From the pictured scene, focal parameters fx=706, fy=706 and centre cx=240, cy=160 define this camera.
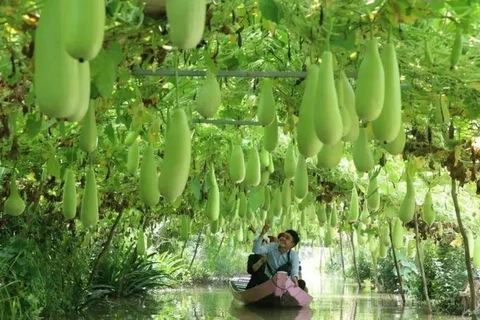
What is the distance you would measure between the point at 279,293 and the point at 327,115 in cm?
1003

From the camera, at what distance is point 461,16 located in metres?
2.70

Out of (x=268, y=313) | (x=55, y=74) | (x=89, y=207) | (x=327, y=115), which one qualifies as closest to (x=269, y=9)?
(x=327, y=115)

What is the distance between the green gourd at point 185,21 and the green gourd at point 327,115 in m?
0.47

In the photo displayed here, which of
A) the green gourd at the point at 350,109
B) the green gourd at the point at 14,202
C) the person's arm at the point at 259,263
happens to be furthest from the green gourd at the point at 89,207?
the person's arm at the point at 259,263

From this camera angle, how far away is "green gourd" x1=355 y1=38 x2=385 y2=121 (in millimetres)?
1933

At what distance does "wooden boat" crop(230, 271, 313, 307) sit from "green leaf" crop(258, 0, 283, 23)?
8985 mm

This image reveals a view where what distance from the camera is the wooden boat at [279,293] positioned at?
11.5 metres

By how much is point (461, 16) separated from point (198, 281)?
62.0 ft

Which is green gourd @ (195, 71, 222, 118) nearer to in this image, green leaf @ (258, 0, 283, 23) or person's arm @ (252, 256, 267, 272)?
green leaf @ (258, 0, 283, 23)

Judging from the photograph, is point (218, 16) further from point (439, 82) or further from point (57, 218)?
point (57, 218)

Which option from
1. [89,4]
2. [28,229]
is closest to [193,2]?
[89,4]

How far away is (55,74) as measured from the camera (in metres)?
1.37

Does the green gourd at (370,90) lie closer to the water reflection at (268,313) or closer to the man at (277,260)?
the water reflection at (268,313)

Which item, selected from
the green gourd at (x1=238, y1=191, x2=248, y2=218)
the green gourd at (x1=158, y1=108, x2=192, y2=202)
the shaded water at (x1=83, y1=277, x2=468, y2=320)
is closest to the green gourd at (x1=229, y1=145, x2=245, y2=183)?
the green gourd at (x1=158, y1=108, x2=192, y2=202)
